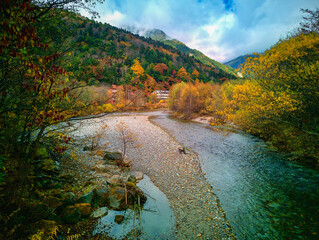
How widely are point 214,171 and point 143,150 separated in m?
7.29

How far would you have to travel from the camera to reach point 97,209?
6.74 metres

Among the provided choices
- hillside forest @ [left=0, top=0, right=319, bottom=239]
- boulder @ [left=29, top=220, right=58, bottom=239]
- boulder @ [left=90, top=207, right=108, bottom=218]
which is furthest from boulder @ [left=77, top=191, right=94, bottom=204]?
boulder @ [left=29, top=220, right=58, bottom=239]

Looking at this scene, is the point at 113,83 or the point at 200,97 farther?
the point at 200,97

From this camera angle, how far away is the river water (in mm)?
6637

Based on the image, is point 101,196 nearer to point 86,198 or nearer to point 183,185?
point 86,198

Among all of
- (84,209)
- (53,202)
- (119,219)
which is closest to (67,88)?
(53,202)

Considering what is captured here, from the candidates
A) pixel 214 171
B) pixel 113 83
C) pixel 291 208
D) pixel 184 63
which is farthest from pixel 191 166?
pixel 184 63

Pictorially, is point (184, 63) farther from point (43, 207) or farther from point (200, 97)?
point (43, 207)

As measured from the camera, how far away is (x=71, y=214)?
18.3 ft

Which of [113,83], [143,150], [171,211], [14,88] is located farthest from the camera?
[143,150]

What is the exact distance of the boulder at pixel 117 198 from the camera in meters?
7.19

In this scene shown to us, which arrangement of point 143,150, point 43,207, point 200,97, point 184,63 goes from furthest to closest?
1. point 184,63
2. point 200,97
3. point 143,150
4. point 43,207

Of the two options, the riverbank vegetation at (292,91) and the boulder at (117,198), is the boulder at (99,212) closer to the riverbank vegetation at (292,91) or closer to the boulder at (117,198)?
the boulder at (117,198)

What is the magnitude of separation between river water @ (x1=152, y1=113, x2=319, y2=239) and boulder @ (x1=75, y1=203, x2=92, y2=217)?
617 centimetres
